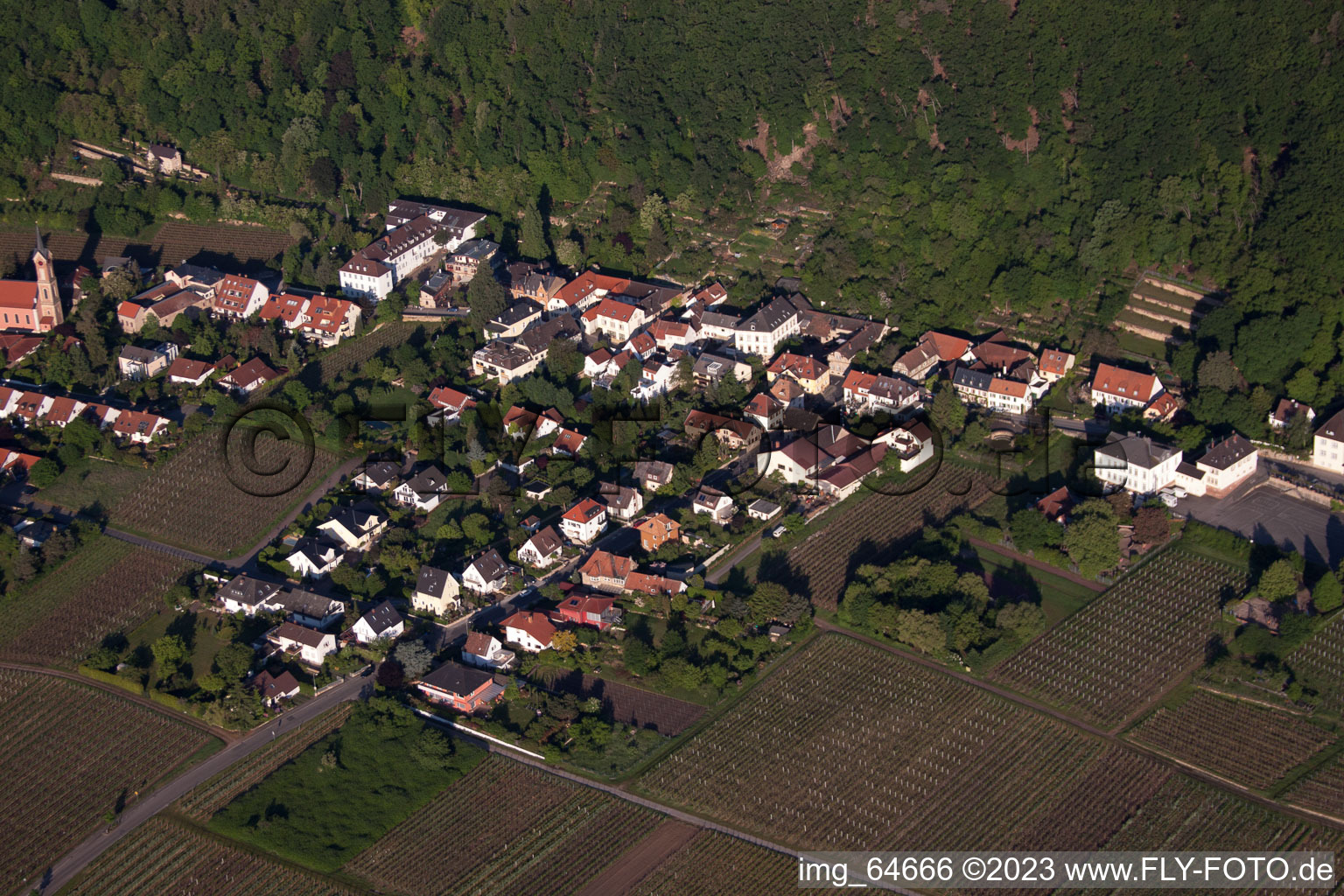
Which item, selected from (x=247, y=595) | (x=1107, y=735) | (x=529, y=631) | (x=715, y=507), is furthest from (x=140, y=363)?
(x=1107, y=735)

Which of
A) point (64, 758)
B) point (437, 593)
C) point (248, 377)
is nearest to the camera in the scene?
point (64, 758)

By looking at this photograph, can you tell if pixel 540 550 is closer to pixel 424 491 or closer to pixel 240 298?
pixel 424 491

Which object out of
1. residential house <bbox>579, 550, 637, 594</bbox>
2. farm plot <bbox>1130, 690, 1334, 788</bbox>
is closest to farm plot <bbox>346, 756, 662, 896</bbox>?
residential house <bbox>579, 550, 637, 594</bbox>

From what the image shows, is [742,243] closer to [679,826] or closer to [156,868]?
[679,826]

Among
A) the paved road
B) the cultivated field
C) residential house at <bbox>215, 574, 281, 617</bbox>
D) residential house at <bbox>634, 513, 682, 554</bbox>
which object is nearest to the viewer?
the paved road

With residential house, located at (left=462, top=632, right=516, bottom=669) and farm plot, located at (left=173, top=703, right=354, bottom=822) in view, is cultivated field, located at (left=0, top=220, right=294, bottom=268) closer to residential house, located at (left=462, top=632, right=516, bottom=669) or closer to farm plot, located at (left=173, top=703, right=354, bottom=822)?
residential house, located at (left=462, top=632, right=516, bottom=669)

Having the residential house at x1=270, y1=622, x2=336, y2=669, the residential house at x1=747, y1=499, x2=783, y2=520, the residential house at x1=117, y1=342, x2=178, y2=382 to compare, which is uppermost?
the residential house at x1=117, y1=342, x2=178, y2=382

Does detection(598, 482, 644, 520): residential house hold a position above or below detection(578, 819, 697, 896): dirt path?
above

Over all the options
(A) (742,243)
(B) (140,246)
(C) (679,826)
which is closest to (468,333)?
(A) (742,243)

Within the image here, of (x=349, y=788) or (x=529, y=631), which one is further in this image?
(x=529, y=631)
